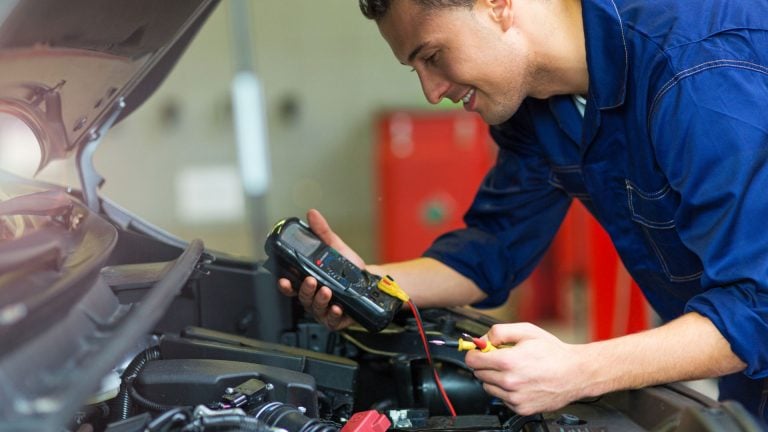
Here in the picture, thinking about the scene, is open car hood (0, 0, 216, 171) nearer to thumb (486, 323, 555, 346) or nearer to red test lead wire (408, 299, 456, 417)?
red test lead wire (408, 299, 456, 417)

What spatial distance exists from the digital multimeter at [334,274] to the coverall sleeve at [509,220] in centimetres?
29

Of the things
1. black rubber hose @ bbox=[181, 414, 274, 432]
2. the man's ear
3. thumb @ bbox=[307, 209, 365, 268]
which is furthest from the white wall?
black rubber hose @ bbox=[181, 414, 274, 432]

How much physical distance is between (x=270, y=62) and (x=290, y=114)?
0.27m

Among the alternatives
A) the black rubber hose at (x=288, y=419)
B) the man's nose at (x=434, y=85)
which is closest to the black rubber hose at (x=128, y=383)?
the black rubber hose at (x=288, y=419)

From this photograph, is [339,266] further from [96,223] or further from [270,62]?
[270,62]

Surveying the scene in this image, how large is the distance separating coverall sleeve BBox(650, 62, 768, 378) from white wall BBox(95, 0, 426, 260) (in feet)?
9.92

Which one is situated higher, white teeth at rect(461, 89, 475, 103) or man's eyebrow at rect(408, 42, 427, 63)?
man's eyebrow at rect(408, 42, 427, 63)

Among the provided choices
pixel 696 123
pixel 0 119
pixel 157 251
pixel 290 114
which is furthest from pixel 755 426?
pixel 290 114

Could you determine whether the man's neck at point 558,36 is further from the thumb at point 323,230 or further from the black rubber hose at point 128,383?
the black rubber hose at point 128,383

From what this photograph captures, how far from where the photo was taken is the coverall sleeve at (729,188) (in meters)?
1.12

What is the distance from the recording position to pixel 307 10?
4.36 m

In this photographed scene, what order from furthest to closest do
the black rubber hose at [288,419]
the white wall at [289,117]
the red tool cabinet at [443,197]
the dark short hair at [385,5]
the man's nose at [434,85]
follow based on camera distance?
the white wall at [289,117]
the red tool cabinet at [443,197]
the man's nose at [434,85]
the dark short hair at [385,5]
the black rubber hose at [288,419]

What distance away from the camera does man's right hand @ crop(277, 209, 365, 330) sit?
54.2 inches

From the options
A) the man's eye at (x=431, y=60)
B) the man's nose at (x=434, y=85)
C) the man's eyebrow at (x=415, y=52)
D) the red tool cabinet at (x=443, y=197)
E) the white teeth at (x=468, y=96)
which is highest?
the man's eyebrow at (x=415, y=52)
